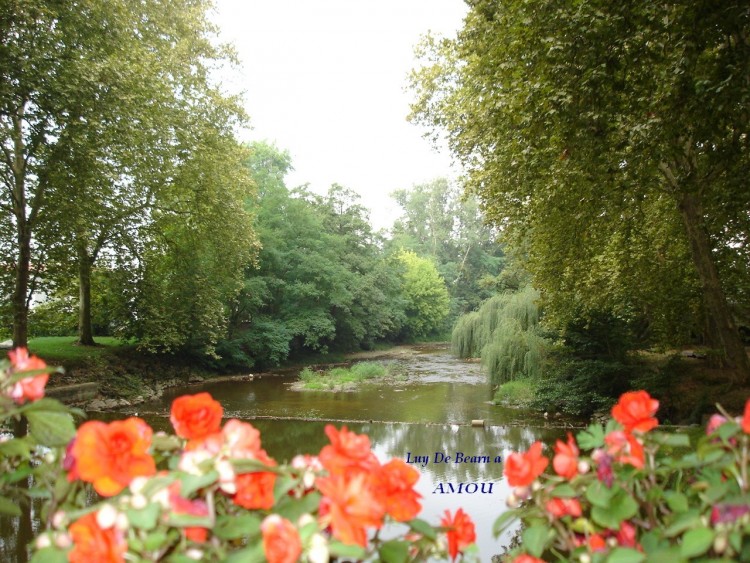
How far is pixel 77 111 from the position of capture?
881 cm

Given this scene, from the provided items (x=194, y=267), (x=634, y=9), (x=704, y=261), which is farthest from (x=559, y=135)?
(x=194, y=267)

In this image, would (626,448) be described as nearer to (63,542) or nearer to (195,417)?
(195,417)

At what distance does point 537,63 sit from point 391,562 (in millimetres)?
5287

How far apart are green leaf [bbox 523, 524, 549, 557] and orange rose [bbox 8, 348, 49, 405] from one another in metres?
0.87

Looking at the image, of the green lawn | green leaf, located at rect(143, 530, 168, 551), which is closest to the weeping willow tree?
the green lawn

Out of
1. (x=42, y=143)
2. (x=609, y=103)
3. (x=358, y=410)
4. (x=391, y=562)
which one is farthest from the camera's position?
(x=358, y=410)

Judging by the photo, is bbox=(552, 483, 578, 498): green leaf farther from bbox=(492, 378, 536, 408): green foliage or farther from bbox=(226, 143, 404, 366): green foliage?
bbox=(226, 143, 404, 366): green foliage

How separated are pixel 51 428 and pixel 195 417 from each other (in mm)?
227

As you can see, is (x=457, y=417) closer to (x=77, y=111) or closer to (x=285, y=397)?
(x=285, y=397)

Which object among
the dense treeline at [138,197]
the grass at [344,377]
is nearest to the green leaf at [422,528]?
the dense treeline at [138,197]

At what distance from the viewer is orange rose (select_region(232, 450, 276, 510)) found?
2.67 ft

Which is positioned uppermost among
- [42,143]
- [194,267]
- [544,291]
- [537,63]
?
[42,143]

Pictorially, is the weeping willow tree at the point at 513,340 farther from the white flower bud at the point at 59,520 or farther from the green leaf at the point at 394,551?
the white flower bud at the point at 59,520

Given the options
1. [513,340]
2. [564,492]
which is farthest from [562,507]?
[513,340]
